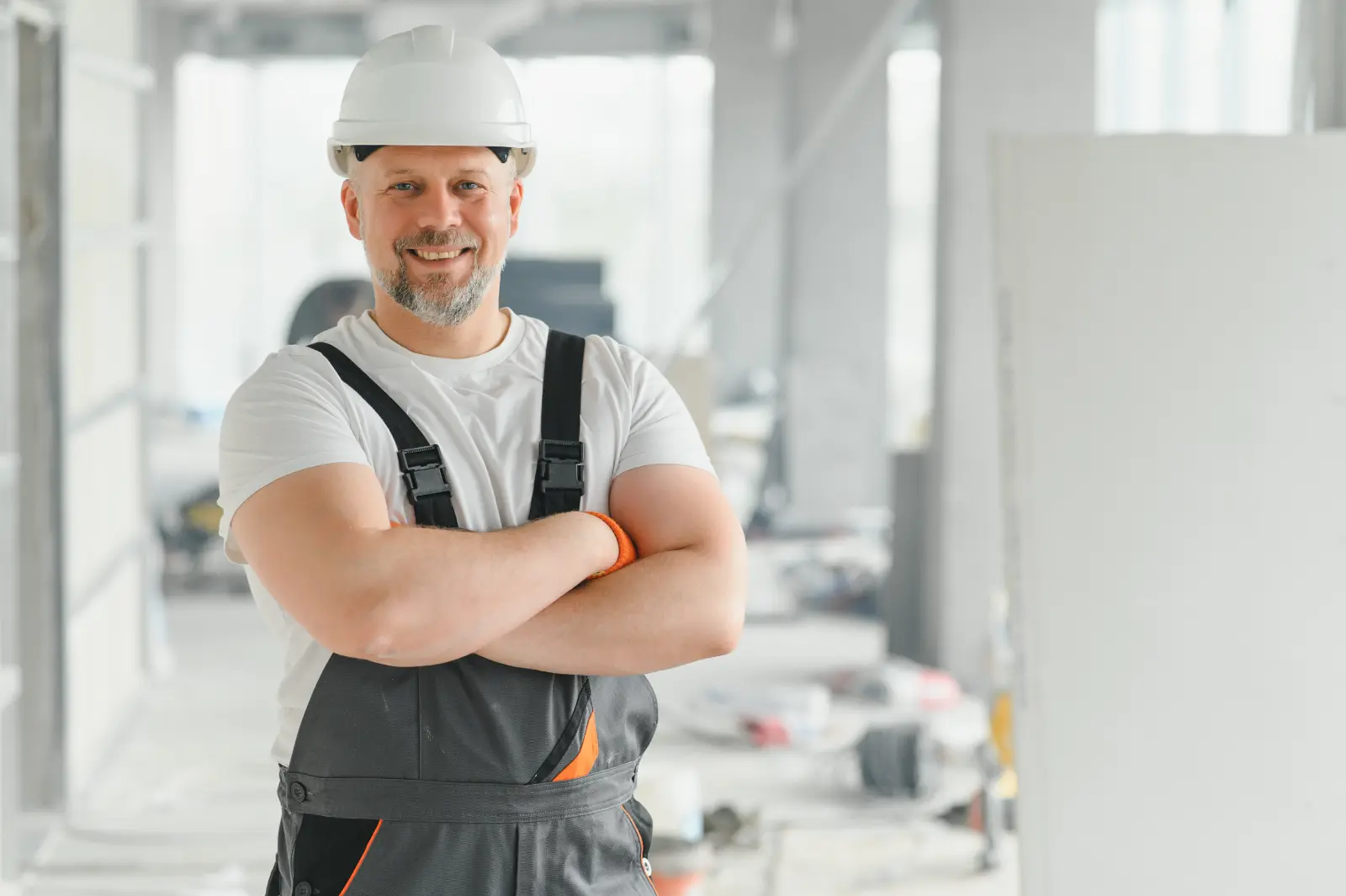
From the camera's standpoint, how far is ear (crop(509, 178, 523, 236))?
167 centimetres

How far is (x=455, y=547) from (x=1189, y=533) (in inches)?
53.8

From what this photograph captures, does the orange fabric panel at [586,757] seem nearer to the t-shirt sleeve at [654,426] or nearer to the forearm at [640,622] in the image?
the forearm at [640,622]

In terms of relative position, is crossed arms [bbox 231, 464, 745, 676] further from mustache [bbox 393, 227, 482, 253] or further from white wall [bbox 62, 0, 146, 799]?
white wall [bbox 62, 0, 146, 799]

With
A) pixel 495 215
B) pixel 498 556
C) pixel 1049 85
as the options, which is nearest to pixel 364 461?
pixel 498 556

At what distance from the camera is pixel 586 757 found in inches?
59.7

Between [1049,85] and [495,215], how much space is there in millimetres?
4373

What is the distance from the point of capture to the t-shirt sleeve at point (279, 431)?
147cm

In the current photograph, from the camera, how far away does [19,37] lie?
3945 mm

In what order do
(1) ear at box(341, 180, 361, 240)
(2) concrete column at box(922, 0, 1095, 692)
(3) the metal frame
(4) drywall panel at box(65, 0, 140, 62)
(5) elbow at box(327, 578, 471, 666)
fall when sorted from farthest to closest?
1. (2) concrete column at box(922, 0, 1095, 692)
2. (4) drywall panel at box(65, 0, 140, 62)
3. (3) the metal frame
4. (1) ear at box(341, 180, 361, 240)
5. (5) elbow at box(327, 578, 471, 666)

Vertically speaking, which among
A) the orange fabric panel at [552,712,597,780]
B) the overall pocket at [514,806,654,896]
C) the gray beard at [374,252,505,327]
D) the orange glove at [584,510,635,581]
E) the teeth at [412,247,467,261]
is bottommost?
the overall pocket at [514,806,654,896]

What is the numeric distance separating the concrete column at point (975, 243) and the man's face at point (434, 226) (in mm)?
4160

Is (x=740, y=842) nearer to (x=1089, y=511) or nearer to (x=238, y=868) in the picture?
(x=238, y=868)

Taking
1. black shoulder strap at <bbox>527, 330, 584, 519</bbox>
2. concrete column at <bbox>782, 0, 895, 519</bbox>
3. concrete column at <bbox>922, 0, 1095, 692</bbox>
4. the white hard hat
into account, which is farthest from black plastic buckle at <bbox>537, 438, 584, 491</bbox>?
concrete column at <bbox>782, 0, 895, 519</bbox>

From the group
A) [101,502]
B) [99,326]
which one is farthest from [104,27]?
[101,502]
